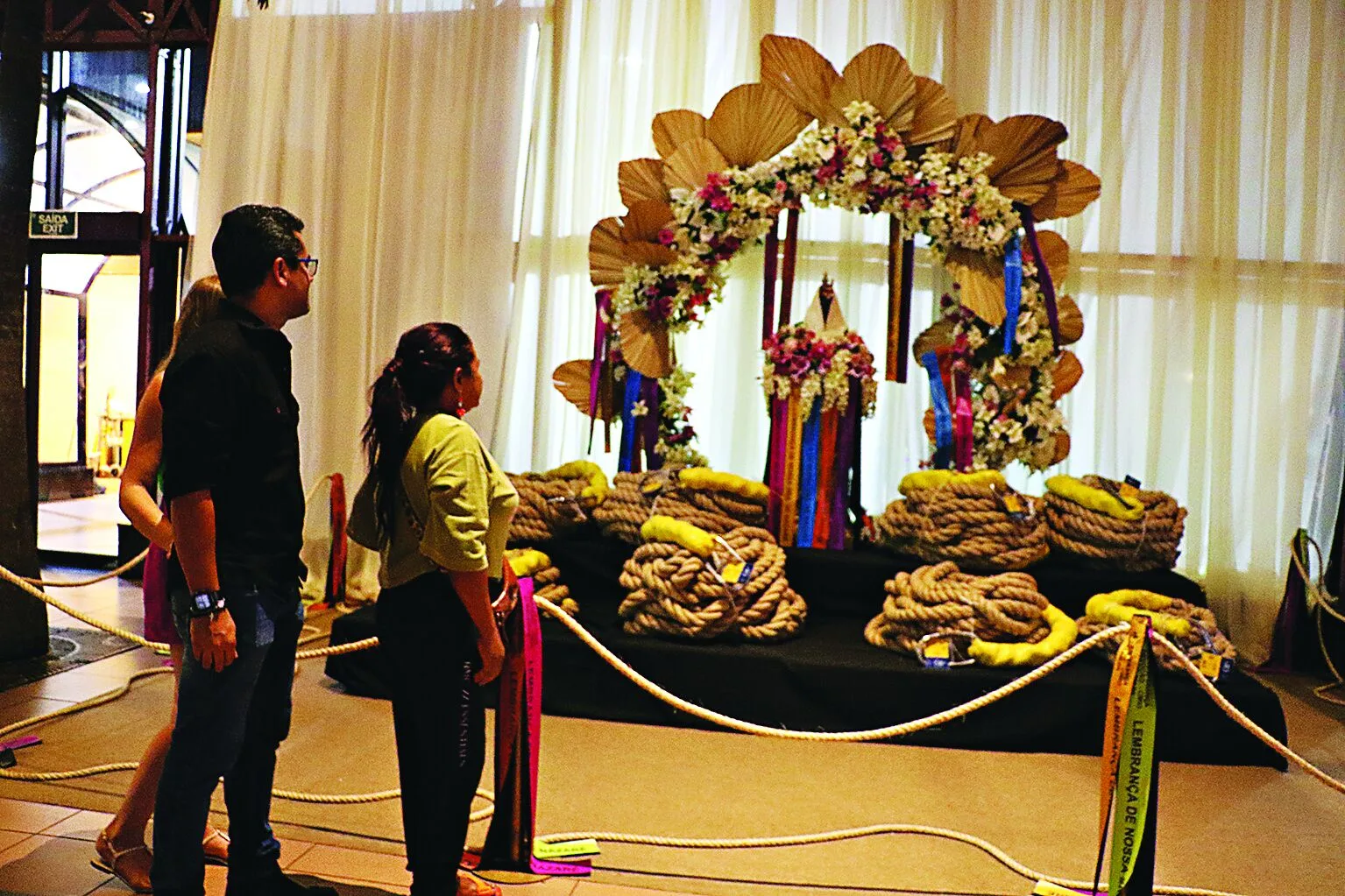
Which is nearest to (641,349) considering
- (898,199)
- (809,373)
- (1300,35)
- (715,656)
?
(809,373)

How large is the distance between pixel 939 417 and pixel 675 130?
187 centimetres

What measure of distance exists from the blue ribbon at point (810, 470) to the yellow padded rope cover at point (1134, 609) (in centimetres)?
123

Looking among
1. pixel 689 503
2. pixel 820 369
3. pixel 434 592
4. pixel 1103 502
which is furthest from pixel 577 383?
pixel 434 592

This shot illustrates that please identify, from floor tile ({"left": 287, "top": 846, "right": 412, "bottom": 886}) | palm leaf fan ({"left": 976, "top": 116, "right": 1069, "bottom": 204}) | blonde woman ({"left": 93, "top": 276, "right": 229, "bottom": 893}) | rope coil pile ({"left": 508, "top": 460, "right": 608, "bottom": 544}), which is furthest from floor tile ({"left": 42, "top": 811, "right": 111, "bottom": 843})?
palm leaf fan ({"left": 976, "top": 116, "right": 1069, "bottom": 204})

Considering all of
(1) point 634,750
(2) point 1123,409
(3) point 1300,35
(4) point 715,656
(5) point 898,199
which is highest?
(3) point 1300,35

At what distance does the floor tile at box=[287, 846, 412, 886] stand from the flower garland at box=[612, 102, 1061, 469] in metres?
2.90

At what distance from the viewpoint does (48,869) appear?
265cm

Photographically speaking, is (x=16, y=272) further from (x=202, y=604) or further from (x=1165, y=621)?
(x=1165, y=621)

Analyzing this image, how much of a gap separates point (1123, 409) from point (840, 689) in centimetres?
267

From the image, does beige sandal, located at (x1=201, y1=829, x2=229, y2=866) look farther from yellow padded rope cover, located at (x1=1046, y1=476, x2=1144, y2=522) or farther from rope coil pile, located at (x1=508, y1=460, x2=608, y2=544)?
yellow padded rope cover, located at (x1=1046, y1=476, x2=1144, y2=522)

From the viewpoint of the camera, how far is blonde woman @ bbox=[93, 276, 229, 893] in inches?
93.0

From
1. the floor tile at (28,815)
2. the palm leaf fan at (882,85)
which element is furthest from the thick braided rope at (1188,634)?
the floor tile at (28,815)

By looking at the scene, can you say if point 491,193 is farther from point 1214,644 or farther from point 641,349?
point 1214,644

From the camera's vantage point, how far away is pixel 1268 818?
3348 millimetres
